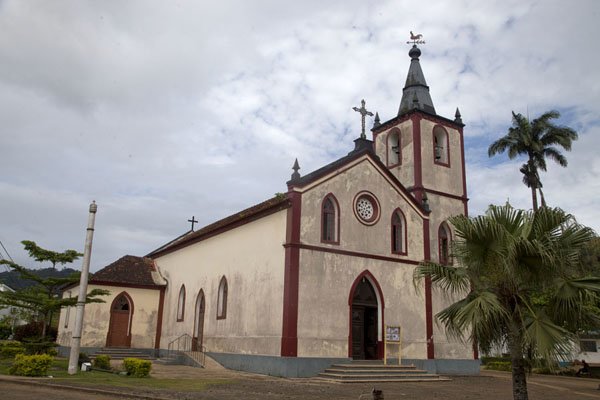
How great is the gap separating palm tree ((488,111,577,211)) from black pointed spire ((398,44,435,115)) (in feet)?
37.4

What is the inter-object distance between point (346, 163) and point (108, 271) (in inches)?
642

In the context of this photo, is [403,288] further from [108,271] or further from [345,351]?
[108,271]

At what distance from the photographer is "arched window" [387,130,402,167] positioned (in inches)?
1142

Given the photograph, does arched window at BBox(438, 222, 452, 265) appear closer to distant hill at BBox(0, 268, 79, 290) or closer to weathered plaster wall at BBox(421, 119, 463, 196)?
weathered plaster wall at BBox(421, 119, 463, 196)

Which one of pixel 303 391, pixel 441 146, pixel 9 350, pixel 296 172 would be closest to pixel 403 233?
pixel 296 172

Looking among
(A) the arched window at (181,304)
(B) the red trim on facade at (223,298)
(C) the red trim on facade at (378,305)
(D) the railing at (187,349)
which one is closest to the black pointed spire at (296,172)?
(C) the red trim on facade at (378,305)

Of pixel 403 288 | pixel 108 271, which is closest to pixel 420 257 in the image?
pixel 403 288

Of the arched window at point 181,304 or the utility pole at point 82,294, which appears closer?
the utility pole at point 82,294

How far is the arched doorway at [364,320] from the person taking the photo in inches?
876

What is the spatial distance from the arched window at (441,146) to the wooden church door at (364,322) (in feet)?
30.7

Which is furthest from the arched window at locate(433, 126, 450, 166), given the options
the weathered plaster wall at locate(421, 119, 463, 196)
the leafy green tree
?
the leafy green tree

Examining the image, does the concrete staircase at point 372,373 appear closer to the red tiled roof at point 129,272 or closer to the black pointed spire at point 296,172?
the black pointed spire at point 296,172

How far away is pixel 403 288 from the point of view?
77.9 feet

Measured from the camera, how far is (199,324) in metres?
27.4
